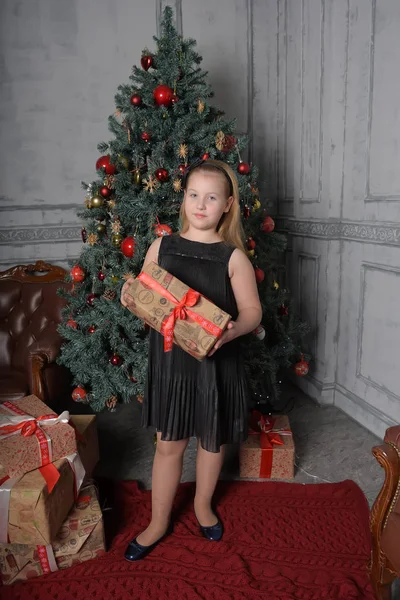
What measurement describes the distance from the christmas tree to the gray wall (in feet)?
1.98

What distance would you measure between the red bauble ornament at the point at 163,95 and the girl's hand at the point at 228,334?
133 cm

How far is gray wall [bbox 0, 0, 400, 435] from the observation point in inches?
111

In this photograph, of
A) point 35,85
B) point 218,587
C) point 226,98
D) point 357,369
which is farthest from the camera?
point 226,98

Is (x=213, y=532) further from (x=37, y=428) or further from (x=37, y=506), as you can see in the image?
(x=37, y=428)

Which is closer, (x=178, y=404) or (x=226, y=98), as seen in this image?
(x=178, y=404)

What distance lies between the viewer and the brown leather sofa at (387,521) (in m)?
1.51

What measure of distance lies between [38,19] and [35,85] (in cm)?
43

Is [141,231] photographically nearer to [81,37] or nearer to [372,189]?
[372,189]

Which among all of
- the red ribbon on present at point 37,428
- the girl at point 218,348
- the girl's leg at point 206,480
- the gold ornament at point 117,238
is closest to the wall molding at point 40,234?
the gold ornament at point 117,238

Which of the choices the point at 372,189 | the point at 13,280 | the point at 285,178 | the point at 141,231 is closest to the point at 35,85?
the point at 13,280

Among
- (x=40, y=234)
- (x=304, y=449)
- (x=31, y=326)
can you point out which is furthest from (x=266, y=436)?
(x=40, y=234)

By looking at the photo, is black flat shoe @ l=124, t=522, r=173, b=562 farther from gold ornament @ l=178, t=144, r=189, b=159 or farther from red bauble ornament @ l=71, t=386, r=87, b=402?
gold ornament @ l=178, t=144, r=189, b=159

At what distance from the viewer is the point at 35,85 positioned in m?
3.26

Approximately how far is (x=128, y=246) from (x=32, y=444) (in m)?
1.07
